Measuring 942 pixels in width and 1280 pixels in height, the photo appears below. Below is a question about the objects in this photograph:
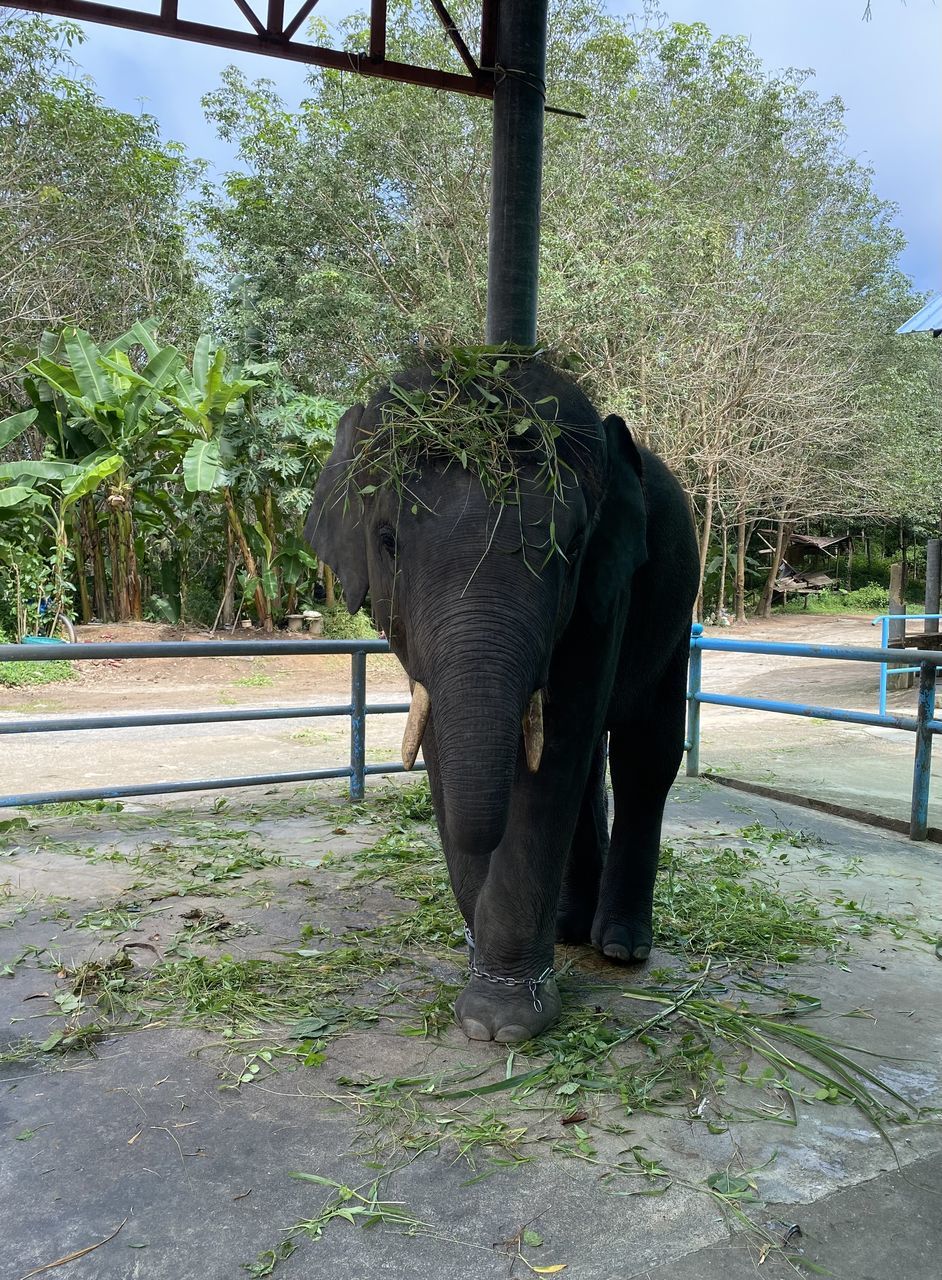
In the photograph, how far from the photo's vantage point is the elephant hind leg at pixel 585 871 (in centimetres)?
399

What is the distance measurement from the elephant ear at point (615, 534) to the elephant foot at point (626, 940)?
1262mm

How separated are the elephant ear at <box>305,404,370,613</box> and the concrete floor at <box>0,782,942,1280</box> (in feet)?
4.57

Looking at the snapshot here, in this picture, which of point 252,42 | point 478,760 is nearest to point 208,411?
point 252,42

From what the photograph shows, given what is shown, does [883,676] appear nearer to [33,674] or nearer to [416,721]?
[416,721]

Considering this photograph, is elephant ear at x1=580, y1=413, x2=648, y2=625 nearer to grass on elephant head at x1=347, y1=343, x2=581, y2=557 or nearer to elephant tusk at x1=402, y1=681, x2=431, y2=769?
grass on elephant head at x1=347, y1=343, x2=581, y2=557

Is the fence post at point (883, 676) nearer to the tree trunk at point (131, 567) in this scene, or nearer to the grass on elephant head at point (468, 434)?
the grass on elephant head at point (468, 434)

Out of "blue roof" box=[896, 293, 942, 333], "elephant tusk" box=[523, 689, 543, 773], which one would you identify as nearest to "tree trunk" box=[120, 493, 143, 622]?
"blue roof" box=[896, 293, 942, 333]

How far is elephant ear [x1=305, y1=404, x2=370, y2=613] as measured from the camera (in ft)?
10.3

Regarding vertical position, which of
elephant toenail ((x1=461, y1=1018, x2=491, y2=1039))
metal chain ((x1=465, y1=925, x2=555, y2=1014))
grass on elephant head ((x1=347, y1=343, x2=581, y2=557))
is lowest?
elephant toenail ((x1=461, y1=1018, x2=491, y2=1039))

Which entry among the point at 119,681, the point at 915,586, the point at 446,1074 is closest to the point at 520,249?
the point at 446,1074

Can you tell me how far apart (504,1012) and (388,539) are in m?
1.45

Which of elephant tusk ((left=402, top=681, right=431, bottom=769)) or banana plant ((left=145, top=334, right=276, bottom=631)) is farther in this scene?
banana plant ((left=145, top=334, right=276, bottom=631))

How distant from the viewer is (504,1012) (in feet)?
10.1

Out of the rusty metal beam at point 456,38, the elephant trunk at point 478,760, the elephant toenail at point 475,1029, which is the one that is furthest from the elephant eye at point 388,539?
the rusty metal beam at point 456,38
